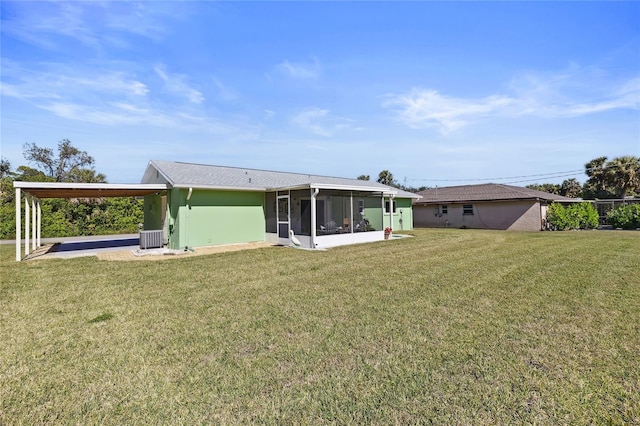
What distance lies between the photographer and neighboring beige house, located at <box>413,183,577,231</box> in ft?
72.6

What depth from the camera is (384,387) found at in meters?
2.86

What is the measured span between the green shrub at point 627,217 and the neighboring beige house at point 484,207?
3308mm

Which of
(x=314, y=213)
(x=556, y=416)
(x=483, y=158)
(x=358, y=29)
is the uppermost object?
(x=358, y=29)

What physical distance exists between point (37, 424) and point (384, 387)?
9.56 feet

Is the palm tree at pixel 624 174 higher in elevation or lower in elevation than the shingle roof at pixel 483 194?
higher

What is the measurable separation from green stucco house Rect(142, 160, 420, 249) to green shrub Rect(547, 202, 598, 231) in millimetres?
14292

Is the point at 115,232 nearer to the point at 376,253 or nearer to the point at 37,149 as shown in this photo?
the point at 376,253

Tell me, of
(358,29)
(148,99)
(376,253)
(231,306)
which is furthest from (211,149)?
(231,306)

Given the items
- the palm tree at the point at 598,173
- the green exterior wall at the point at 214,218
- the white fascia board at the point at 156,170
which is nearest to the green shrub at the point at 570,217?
the palm tree at the point at 598,173

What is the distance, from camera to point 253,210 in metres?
15.0

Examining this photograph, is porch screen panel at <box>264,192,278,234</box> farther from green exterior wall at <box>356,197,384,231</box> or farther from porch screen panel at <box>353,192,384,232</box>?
green exterior wall at <box>356,197,384,231</box>

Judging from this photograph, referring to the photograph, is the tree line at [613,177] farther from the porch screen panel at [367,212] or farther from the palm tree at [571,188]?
the porch screen panel at [367,212]

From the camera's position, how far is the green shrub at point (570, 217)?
21.5 m

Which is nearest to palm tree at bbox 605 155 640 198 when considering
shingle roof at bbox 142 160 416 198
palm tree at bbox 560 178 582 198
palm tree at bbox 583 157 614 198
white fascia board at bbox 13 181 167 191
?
palm tree at bbox 583 157 614 198
